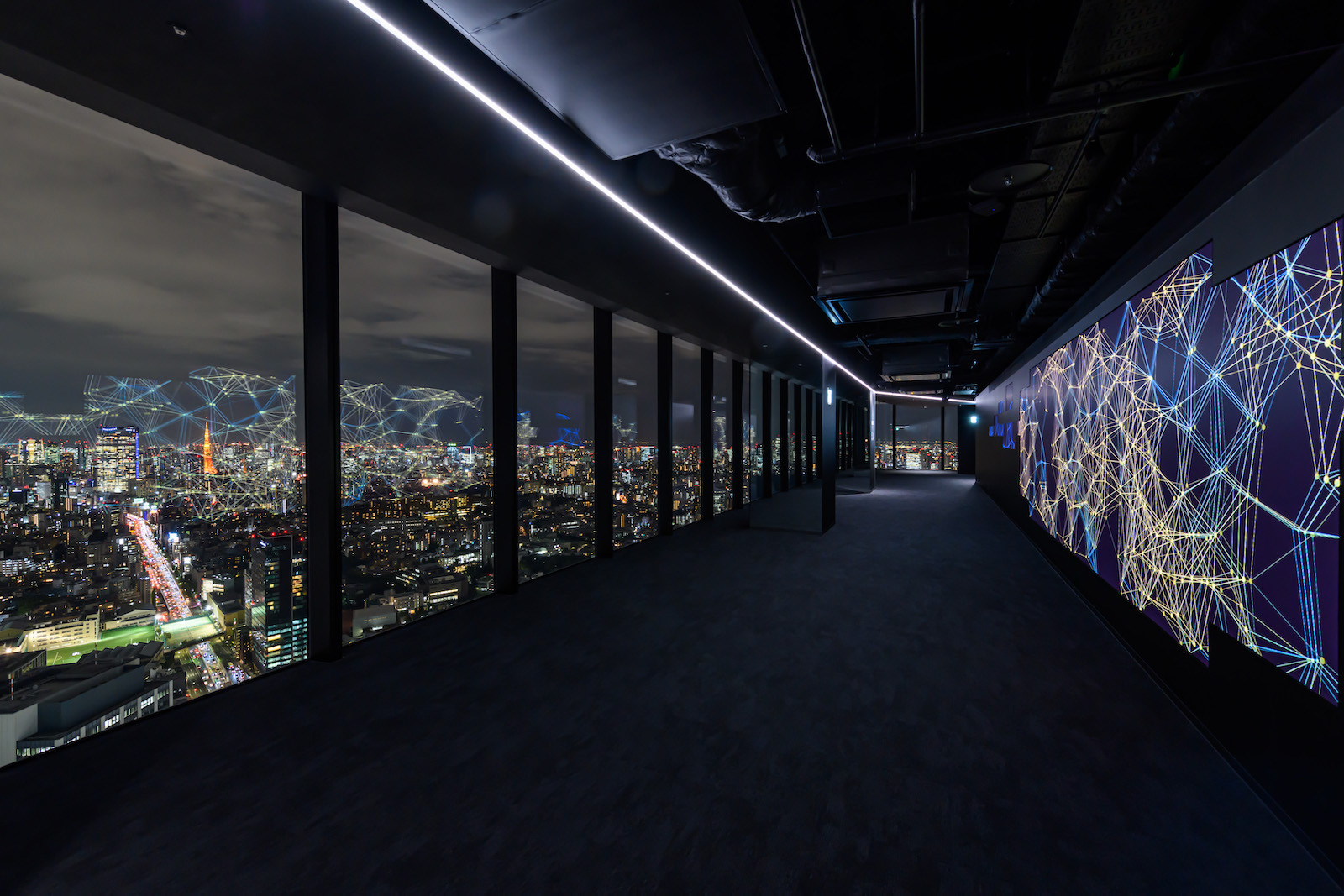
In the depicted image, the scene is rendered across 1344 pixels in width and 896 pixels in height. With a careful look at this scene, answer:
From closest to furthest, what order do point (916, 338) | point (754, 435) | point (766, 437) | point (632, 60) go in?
point (632, 60) → point (916, 338) → point (754, 435) → point (766, 437)

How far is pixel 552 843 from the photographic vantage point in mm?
1688

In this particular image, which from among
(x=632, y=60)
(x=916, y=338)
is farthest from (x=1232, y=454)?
(x=916, y=338)

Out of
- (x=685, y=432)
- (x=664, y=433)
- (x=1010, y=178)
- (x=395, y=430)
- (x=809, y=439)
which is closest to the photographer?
(x=1010, y=178)

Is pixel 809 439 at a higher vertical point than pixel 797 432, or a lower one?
lower

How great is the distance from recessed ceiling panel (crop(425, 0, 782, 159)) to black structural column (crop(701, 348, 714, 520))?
215 inches

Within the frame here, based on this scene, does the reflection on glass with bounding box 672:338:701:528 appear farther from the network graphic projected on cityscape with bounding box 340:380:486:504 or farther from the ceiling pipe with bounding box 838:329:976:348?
the network graphic projected on cityscape with bounding box 340:380:486:504

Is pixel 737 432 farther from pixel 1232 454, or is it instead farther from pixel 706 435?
pixel 1232 454

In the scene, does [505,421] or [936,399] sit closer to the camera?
[505,421]

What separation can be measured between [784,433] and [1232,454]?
400 inches

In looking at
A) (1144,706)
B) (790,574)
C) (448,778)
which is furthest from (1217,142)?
(448,778)

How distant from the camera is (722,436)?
347 inches

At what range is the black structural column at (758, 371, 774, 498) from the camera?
434 inches

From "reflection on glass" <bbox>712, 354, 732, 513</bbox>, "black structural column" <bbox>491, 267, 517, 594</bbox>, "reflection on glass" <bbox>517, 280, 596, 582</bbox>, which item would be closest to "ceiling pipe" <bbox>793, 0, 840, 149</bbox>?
"black structural column" <bbox>491, 267, 517, 594</bbox>

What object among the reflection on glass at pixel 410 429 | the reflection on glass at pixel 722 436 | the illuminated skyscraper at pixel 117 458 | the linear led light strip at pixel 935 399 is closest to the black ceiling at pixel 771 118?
the reflection on glass at pixel 410 429
